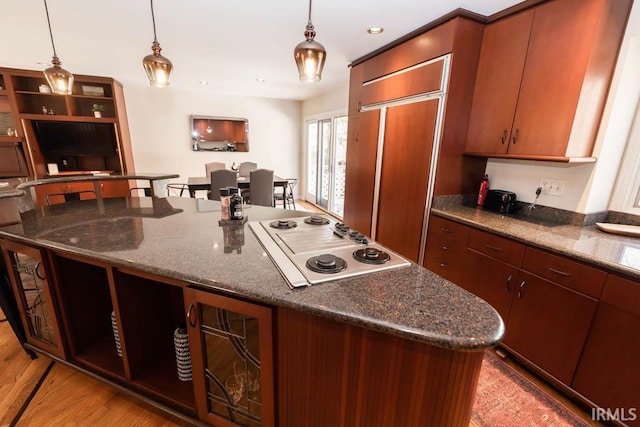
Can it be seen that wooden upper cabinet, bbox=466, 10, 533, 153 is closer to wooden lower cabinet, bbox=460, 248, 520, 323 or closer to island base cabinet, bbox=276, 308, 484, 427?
wooden lower cabinet, bbox=460, 248, 520, 323

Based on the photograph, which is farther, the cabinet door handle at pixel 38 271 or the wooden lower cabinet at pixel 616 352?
the cabinet door handle at pixel 38 271

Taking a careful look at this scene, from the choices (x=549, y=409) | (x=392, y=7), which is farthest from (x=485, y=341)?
(x=392, y=7)

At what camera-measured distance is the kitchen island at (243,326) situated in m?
0.79

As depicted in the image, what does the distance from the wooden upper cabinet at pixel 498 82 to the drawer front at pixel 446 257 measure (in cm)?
79

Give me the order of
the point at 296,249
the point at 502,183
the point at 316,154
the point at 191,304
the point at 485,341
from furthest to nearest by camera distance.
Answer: the point at 316,154 → the point at 502,183 → the point at 296,249 → the point at 191,304 → the point at 485,341

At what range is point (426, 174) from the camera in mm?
2301

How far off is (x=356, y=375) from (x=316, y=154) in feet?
17.9

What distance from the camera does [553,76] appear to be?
1.72 m

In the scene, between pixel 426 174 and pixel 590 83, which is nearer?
pixel 590 83

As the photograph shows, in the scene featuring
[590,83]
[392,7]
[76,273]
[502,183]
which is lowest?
[76,273]

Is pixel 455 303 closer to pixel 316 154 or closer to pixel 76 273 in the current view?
pixel 76 273

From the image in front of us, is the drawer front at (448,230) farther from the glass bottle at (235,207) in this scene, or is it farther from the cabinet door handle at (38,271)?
the cabinet door handle at (38,271)

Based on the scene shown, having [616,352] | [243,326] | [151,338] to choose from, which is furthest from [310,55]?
[616,352]

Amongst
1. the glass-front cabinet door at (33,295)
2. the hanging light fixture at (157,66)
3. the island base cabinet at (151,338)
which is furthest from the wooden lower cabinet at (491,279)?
the glass-front cabinet door at (33,295)
